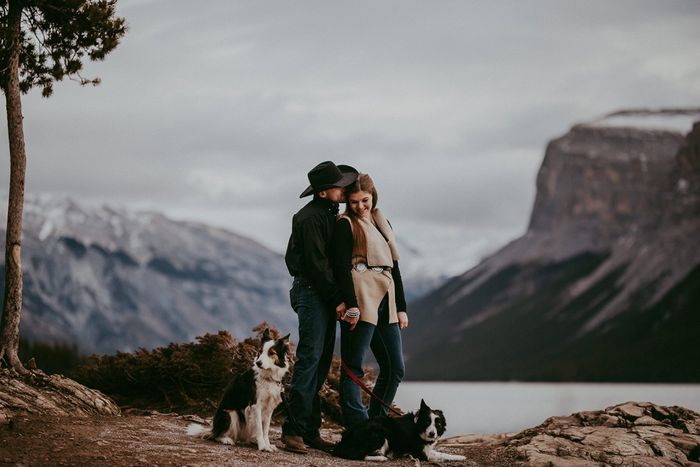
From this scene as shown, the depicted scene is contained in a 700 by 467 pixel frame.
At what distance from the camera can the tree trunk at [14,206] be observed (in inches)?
542

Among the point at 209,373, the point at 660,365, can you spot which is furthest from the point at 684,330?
the point at 209,373

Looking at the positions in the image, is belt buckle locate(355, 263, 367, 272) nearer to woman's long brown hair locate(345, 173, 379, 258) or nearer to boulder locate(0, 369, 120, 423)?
woman's long brown hair locate(345, 173, 379, 258)

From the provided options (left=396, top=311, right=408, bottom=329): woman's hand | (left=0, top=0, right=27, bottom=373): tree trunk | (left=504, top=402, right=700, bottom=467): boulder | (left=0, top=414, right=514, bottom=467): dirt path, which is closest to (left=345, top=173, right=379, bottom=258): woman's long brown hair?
(left=396, top=311, right=408, bottom=329): woman's hand

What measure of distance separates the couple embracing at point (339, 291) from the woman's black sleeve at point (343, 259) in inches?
0.5

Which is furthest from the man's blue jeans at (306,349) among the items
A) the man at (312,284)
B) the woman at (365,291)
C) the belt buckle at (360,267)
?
the belt buckle at (360,267)

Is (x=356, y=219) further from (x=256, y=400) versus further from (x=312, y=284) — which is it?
(x=256, y=400)

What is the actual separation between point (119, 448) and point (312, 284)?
2.89 meters

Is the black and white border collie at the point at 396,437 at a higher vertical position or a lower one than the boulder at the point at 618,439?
lower

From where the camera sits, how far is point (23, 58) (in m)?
15.7

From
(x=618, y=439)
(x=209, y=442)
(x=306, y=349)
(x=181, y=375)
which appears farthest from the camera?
(x=181, y=375)

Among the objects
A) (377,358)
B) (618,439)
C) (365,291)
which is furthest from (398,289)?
(618,439)

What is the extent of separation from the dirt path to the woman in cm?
105

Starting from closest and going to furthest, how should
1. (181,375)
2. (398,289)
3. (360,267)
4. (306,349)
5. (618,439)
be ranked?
(306,349) → (360,267) → (398,289) → (618,439) → (181,375)

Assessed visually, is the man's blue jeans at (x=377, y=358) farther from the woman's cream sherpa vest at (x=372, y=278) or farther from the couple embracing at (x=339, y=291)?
the woman's cream sherpa vest at (x=372, y=278)
